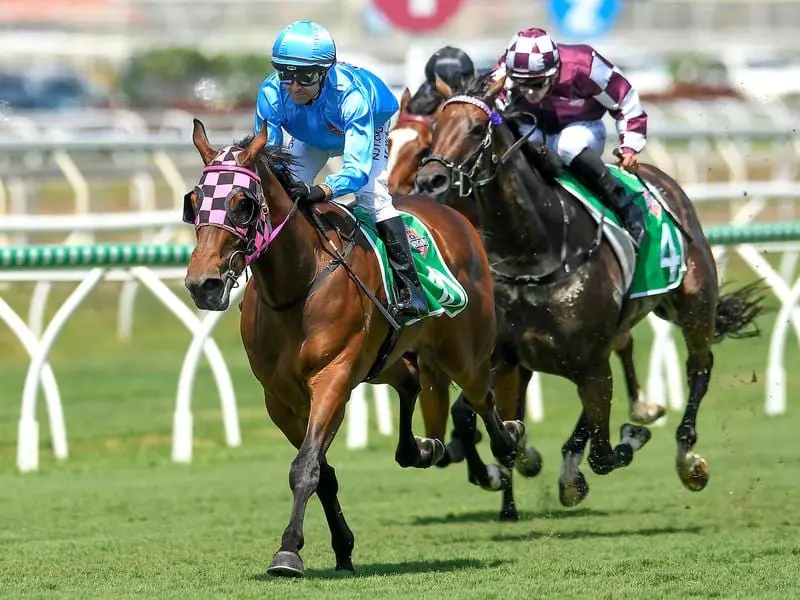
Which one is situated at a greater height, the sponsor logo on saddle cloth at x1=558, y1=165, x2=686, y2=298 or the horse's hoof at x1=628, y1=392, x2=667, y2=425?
the sponsor logo on saddle cloth at x1=558, y1=165, x2=686, y2=298

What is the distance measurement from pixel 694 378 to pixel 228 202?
3.60 m

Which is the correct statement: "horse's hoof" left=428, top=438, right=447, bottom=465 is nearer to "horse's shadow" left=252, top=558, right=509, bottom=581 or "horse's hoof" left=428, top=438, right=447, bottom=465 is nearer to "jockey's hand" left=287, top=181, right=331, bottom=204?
"horse's shadow" left=252, top=558, right=509, bottom=581

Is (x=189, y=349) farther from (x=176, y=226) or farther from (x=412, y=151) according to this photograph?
(x=176, y=226)

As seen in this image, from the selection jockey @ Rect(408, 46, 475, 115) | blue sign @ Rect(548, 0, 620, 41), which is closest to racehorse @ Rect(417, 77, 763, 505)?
jockey @ Rect(408, 46, 475, 115)

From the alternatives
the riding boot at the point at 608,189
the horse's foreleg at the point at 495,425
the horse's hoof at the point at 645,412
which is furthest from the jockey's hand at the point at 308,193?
the horse's hoof at the point at 645,412

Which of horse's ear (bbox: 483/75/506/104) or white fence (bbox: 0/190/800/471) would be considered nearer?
horse's ear (bbox: 483/75/506/104)

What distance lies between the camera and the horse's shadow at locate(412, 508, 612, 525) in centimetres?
748

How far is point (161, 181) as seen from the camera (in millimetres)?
20641

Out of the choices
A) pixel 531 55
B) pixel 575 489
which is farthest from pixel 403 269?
pixel 531 55

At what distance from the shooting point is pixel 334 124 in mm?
6133

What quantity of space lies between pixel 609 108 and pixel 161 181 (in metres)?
13.3

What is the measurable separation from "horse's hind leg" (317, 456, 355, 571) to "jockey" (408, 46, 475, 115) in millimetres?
2892

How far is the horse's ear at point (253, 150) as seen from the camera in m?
5.52

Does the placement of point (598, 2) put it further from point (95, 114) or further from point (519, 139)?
point (519, 139)
